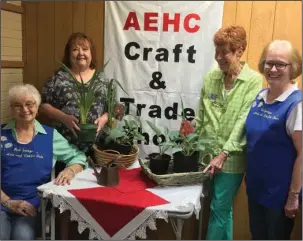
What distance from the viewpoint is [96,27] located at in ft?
7.46

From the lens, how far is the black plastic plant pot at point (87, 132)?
1.82m

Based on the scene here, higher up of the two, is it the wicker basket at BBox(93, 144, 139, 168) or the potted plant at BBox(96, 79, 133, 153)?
the potted plant at BBox(96, 79, 133, 153)

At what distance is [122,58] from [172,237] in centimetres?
130

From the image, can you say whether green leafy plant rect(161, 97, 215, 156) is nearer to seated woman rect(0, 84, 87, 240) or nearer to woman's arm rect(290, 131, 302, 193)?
woman's arm rect(290, 131, 302, 193)

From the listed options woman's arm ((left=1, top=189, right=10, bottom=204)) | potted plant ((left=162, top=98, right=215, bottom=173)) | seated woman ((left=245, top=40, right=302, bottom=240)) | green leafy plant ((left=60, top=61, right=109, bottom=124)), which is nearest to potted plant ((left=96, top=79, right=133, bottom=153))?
green leafy plant ((left=60, top=61, right=109, bottom=124))

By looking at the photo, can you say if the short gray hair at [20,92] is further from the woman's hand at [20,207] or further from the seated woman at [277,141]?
the seated woman at [277,141]

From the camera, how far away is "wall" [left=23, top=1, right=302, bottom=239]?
2.03 metres

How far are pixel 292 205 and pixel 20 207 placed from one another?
51.5 inches

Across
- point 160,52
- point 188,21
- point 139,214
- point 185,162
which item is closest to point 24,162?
point 139,214

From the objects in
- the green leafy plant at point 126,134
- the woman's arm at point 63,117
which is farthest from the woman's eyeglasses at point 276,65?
the woman's arm at point 63,117

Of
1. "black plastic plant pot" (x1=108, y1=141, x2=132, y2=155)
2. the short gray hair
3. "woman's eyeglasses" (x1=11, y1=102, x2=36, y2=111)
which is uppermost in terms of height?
the short gray hair

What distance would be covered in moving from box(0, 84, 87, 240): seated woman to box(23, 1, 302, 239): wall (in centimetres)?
66

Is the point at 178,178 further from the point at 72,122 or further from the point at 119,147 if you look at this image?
the point at 72,122

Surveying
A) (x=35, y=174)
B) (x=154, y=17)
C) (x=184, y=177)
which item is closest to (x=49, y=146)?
(x=35, y=174)
